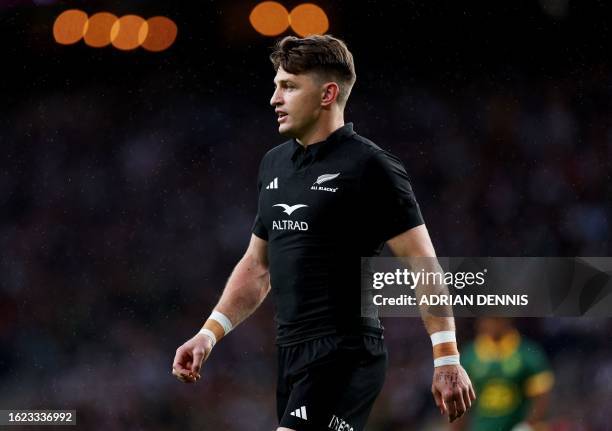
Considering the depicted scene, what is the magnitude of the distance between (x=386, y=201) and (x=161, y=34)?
8.29 meters

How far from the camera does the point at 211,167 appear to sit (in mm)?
10922

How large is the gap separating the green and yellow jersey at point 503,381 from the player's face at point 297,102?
173 inches

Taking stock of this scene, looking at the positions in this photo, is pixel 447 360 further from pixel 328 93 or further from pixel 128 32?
pixel 128 32

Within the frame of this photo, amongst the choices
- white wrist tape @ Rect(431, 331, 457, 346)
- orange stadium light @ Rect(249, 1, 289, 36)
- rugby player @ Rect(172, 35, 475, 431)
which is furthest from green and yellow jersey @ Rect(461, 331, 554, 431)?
orange stadium light @ Rect(249, 1, 289, 36)

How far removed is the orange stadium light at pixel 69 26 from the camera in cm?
1086

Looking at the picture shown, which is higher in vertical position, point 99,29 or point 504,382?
point 99,29

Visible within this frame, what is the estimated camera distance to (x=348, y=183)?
3.38 m

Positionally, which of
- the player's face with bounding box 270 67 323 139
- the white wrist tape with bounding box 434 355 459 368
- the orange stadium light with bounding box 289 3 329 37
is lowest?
the white wrist tape with bounding box 434 355 459 368

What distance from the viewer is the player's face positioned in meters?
3.52

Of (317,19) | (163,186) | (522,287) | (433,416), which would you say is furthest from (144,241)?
(522,287)

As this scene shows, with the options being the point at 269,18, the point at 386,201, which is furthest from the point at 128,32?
the point at 386,201

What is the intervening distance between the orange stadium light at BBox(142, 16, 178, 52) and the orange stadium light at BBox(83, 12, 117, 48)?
1.44 feet

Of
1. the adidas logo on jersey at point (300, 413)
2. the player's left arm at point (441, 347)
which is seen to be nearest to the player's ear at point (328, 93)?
the player's left arm at point (441, 347)

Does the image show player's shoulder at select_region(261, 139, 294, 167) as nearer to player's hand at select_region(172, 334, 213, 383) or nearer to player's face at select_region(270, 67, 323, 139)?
player's face at select_region(270, 67, 323, 139)
